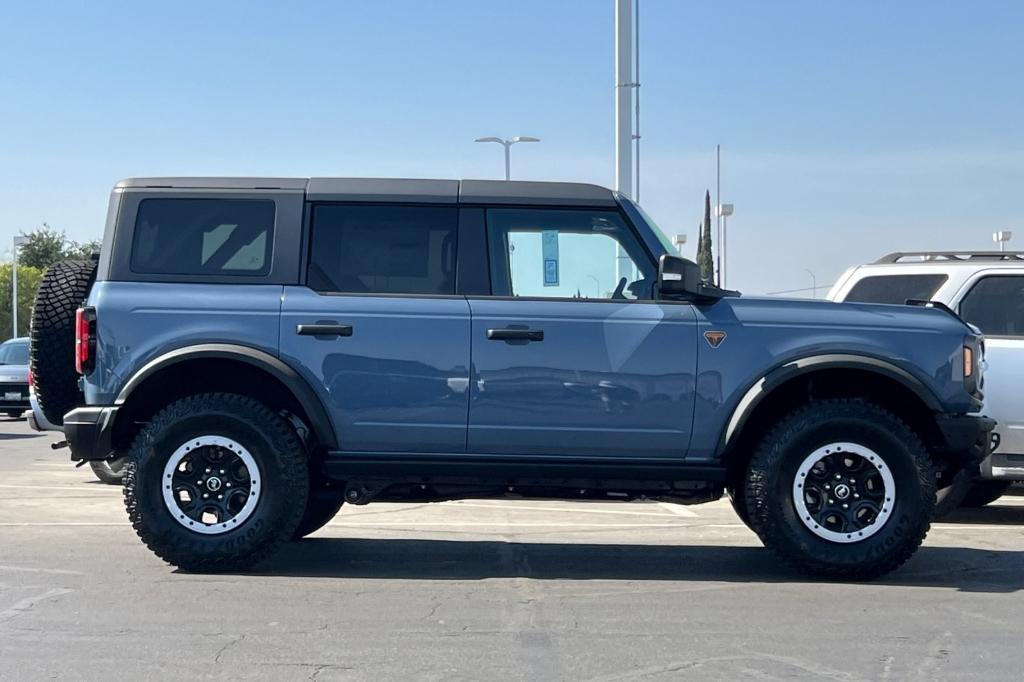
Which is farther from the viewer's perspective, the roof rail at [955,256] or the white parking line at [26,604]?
the roof rail at [955,256]

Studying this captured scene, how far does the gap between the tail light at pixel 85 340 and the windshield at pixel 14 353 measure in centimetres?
2006

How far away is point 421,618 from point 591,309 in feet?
6.65

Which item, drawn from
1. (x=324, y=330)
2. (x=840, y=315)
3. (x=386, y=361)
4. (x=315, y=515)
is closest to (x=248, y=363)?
(x=324, y=330)

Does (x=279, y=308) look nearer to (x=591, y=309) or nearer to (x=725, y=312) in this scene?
(x=591, y=309)

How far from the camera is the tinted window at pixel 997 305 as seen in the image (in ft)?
32.4

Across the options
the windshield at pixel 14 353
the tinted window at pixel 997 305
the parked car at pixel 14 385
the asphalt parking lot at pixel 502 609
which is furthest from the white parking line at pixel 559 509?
the windshield at pixel 14 353

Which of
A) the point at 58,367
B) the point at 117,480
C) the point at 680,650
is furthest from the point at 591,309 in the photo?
the point at 117,480

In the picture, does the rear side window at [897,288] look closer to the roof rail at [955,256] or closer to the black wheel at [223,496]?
the roof rail at [955,256]

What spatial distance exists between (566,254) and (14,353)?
71.5 feet

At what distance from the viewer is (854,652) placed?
5.56 m

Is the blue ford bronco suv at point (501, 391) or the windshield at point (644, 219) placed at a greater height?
the windshield at point (644, 219)

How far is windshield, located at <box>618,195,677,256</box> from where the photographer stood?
7473mm

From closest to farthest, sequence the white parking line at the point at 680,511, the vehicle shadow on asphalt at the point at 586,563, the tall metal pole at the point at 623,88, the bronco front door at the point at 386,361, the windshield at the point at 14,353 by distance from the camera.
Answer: the bronco front door at the point at 386,361
the vehicle shadow on asphalt at the point at 586,563
the white parking line at the point at 680,511
the tall metal pole at the point at 623,88
the windshield at the point at 14,353

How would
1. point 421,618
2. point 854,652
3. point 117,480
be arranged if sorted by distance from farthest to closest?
1. point 117,480
2. point 421,618
3. point 854,652
